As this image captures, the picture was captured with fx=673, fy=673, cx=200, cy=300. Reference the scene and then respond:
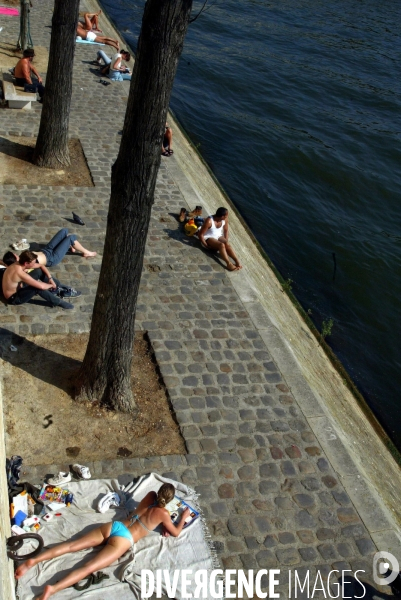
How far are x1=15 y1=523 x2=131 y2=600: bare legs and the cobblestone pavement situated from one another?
2.92 ft

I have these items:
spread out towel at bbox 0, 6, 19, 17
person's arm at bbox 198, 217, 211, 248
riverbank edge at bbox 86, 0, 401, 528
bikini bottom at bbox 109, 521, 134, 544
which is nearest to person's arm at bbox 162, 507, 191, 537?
bikini bottom at bbox 109, 521, 134, 544

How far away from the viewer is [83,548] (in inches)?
240

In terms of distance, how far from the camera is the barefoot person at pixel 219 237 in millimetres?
10828

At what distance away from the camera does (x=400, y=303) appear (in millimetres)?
13562

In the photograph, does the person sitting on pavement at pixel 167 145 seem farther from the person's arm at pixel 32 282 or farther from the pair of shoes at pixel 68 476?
the pair of shoes at pixel 68 476

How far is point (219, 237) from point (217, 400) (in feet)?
11.7

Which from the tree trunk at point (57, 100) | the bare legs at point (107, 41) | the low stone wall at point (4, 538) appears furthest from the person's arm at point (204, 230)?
Answer: the bare legs at point (107, 41)

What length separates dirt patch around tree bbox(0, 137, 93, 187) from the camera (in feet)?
39.6

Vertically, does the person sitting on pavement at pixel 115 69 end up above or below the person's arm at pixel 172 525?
above

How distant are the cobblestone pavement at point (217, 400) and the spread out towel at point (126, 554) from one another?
0.20 metres

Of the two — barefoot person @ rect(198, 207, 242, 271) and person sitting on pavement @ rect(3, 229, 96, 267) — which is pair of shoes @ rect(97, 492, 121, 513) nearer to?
person sitting on pavement @ rect(3, 229, 96, 267)

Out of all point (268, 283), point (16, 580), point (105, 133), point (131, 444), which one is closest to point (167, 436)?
point (131, 444)

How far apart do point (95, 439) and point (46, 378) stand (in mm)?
1084

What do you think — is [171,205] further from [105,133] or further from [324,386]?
[324,386]
